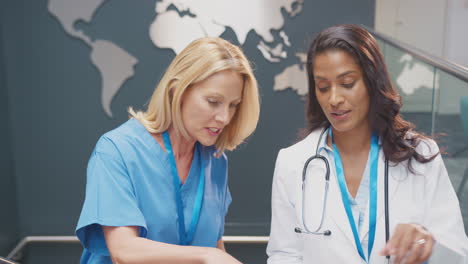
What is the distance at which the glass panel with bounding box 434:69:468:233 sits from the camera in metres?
1.82

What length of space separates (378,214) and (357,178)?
136mm

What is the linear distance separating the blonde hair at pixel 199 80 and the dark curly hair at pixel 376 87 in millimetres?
217

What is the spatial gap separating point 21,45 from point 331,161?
2594mm

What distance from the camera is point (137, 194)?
1308mm

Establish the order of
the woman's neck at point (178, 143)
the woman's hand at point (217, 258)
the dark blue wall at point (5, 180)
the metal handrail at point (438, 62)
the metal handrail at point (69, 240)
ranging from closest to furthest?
the woman's hand at point (217, 258) → the woman's neck at point (178, 143) → the metal handrail at point (438, 62) → the dark blue wall at point (5, 180) → the metal handrail at point (69, 240)

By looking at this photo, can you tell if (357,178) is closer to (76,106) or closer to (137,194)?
(137,194)

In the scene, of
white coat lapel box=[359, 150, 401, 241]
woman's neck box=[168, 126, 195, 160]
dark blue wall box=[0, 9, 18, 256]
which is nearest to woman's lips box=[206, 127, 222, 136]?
woman's neck box=[168, 126, 195, 160]

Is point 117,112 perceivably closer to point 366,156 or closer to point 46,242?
point 46,242

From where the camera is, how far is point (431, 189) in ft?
4.39

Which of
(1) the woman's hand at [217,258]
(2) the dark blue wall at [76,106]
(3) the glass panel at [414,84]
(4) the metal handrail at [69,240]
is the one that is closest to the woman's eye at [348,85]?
(1) the woman's hand at [217,258]

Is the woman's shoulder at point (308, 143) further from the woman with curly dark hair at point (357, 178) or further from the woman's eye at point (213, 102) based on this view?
the woman's eye at point (213, 102)

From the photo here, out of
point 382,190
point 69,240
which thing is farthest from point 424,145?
point 69,240

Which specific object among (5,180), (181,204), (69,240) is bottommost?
(69,240)

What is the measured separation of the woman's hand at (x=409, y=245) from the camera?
41.9 inches
